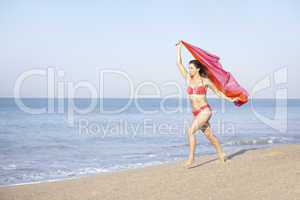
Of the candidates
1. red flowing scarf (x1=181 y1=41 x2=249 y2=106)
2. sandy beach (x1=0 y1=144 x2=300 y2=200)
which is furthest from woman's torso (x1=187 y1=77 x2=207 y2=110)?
sandy beach (x1=0 y1=144 x2=300 y2=200)

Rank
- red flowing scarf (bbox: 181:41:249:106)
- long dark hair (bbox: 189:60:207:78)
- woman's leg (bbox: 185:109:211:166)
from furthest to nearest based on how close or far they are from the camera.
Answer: red flowing scarf (bbox: 181:41:249:106), long dark hair (bbox: 189:60:207:78), woman's leg (bbox: 185:109:211:166)

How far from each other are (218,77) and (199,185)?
103 inches

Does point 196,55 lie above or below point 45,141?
above

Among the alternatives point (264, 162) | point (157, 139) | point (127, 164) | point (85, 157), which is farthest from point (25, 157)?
point (264, 162)

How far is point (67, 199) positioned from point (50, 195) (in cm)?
62

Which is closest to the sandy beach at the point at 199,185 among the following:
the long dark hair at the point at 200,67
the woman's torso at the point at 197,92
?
the woman's torso at the point at 197,92

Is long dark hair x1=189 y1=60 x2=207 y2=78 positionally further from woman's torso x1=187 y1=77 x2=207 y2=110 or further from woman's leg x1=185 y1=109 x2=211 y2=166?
woman's leg x1=185 y1=109 x2=211 y2=166

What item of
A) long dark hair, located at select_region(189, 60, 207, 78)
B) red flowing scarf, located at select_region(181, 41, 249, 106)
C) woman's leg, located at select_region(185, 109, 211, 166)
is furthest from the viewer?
red flowing scarf, located at select_region(181, 41, 249, 106)

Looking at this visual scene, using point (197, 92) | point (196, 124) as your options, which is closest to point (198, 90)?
point (197, 92)

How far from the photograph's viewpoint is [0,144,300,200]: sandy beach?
6352mm

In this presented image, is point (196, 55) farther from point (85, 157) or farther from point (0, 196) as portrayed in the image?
point (85, 157)

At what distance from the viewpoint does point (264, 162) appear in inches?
344

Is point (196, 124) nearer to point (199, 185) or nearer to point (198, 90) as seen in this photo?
point (198, 90)

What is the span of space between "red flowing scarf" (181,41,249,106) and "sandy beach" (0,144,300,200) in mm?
1223
